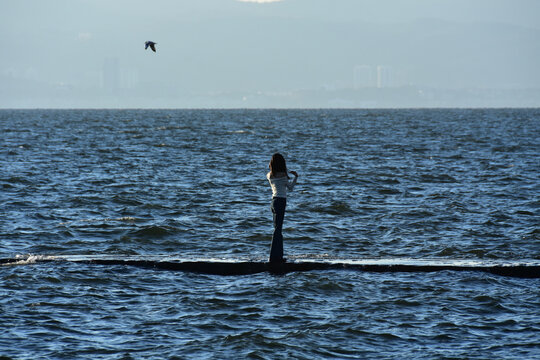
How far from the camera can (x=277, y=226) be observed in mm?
16062

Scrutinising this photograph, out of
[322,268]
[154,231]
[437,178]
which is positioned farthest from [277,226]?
[437,178]

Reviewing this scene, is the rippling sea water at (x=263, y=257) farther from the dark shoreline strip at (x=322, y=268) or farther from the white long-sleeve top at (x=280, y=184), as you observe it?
the white long-sleeve top at (x=280, y=184)

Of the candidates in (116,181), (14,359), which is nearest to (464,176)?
(116,181)

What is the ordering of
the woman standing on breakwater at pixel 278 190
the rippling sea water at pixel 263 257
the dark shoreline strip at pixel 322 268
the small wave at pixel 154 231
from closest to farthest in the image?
the rippling sea water at pixel 263 257 < the woman standing on breakwater at pixel 278 190 < the dark shoreline strip at pixel 322 268 < the small wave at pixel 154 231

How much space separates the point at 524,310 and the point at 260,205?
51.8ft

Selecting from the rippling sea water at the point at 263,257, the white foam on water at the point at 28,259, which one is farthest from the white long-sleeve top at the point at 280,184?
the white foam on water at the point at 28,259

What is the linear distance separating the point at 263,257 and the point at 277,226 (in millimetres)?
1583

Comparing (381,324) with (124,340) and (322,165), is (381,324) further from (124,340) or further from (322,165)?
(322,165)

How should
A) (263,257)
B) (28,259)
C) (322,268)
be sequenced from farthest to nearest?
(28,259) < (263,257) < (322,268)

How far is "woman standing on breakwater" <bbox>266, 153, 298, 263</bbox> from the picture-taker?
51.0 feet

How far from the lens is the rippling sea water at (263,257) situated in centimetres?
1232

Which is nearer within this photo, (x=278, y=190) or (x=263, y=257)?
(x=278, y=190)

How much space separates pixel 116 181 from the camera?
36.9 metres

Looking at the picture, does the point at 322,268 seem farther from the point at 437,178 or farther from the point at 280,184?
the point at 437,178
